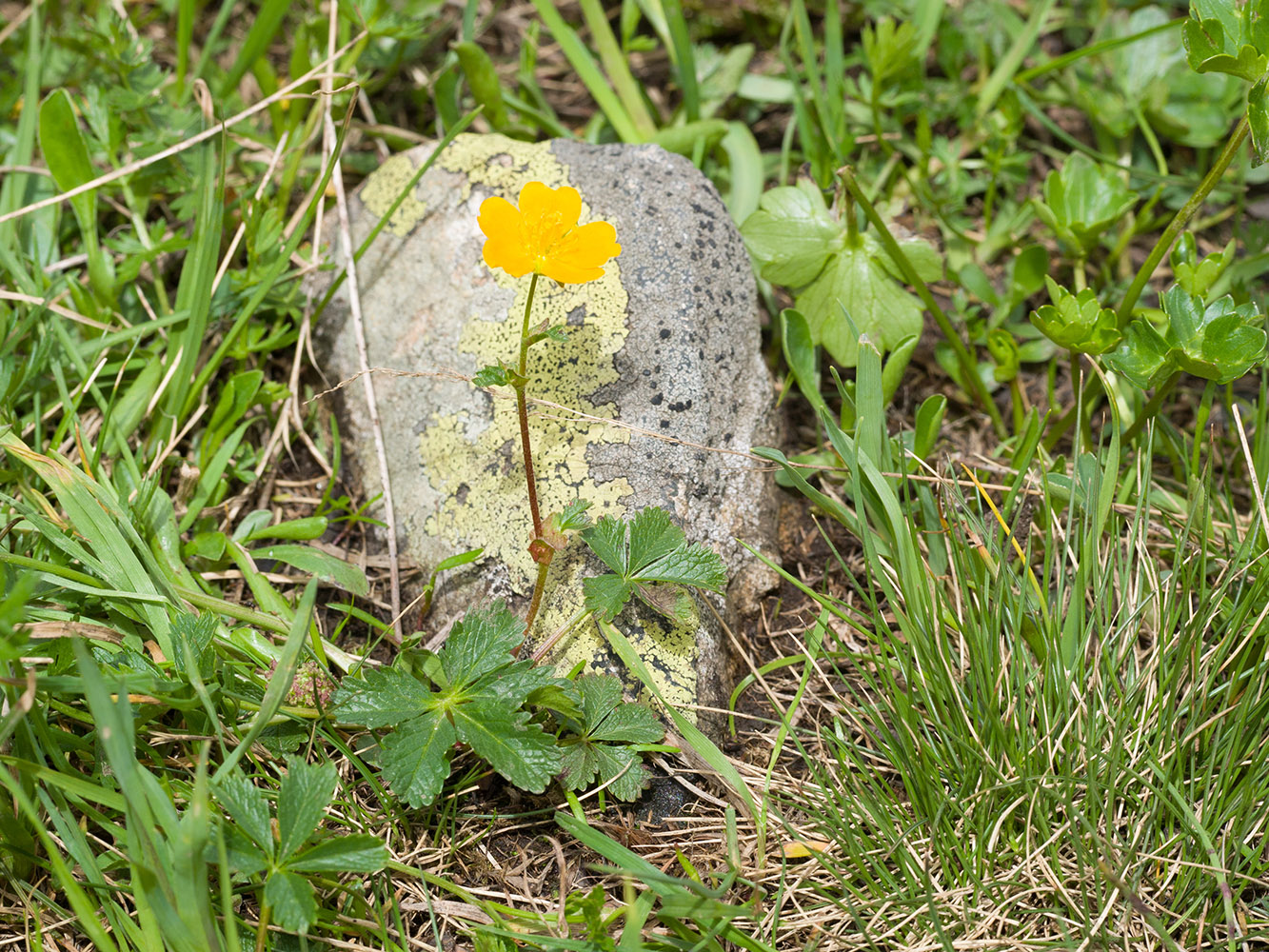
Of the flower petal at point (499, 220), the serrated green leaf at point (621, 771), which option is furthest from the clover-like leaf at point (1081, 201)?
the serrated green leaf at point (621, 771)

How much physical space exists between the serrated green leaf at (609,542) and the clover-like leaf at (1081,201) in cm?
149

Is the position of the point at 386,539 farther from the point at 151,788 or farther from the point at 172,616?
the point at 151,788

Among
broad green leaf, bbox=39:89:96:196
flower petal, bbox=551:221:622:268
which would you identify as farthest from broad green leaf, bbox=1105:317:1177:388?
broad green leaf, bbox=39:89:96:196

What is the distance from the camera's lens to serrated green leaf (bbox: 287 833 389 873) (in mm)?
1498

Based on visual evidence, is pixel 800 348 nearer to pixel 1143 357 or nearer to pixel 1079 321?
pixel 1079 321

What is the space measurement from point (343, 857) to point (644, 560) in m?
0.72

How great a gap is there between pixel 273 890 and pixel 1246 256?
9.24 ft

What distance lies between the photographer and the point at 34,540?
6.47 ft

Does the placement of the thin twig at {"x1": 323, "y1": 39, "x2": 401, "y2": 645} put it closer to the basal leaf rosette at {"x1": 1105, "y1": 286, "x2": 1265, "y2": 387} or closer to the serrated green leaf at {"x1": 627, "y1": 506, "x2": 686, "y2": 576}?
the serrated green leaf at {"x1": 627, "y1": 506, "x2": 686, "y2": 576}

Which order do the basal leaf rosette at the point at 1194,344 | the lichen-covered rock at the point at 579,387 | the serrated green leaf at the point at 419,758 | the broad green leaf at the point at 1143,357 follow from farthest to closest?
the lichen-covered rock at the point at 579,387 < the broad green leaf at the point at 1143,357 < the basal leaf rosette at the point at 1194,344 < the serrated green leaf at the point at 419,758

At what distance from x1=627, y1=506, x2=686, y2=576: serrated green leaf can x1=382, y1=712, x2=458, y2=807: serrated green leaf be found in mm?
452

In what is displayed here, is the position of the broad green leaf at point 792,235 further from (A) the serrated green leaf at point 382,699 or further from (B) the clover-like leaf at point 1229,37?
(A) the serrated green leaf at point 382,699

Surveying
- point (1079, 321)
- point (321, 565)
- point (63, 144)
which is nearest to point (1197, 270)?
point (1079, 321)

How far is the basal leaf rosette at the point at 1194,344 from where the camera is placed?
1.80m
